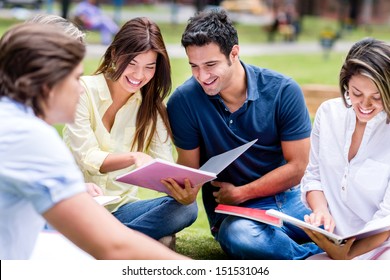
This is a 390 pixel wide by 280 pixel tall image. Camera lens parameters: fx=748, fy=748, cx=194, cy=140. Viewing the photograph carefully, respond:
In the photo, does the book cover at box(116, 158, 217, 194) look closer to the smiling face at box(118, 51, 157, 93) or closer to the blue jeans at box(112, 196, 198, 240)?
the blue jeans at box(112, 196, 198, 240)

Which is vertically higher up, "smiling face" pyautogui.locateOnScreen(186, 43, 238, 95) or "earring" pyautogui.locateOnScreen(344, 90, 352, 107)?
"smiling face" pyautogui.locateOnScreen(186, 43, 238, 95)

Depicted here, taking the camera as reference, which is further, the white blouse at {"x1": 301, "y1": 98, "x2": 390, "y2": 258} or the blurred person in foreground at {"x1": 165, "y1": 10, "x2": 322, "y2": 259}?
the blurred person in foreground at {"x1": 165, "y1": 10, "x2": 322, "y2": 259}

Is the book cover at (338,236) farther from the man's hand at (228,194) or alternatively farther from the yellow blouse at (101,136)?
the yellow blouse at (101,136)

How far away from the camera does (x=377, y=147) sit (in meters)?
3.12

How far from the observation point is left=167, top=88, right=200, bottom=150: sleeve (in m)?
3.47

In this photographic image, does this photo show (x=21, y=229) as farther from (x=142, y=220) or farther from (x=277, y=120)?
(x=277, y=120)

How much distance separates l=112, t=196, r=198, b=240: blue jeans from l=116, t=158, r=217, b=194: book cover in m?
0.23

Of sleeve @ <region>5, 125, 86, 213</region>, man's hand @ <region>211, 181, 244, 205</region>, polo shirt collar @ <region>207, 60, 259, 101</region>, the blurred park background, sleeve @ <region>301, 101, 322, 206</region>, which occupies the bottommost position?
the blurred park background

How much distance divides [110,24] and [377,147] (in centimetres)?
1302

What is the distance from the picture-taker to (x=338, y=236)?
2836mm

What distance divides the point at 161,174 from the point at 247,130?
636 mm

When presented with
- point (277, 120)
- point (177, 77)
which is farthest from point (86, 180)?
point (177, 77)

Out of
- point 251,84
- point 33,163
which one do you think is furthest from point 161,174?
point 33,163

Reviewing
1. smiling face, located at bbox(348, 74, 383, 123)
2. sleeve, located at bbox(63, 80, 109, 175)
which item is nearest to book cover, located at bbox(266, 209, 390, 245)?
smiling face, located at bbox(348, 74, 383, 123)
